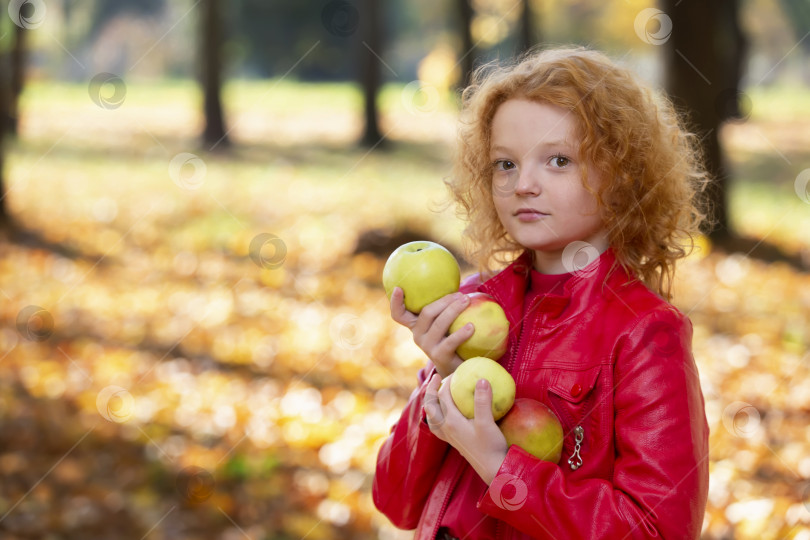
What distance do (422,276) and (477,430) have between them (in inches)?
16.2

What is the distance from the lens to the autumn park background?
13.5 feet

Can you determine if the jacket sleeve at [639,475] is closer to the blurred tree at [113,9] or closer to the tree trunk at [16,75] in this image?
the tree trunk at [16,75]

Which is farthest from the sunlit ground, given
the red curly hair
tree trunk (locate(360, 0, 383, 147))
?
tree trunk (locate(360, 0, 383, 147))

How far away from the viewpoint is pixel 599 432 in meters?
1.70

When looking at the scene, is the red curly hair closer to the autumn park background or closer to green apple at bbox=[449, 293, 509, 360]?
the autumn park background

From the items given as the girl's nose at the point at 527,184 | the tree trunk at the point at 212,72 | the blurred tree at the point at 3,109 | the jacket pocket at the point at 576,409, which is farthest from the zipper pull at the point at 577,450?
the tree trunk at the point at 212,72

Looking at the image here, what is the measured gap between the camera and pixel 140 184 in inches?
503

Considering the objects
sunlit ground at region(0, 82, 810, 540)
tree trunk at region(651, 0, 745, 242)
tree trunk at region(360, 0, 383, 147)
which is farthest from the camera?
tree trunk at region(360, 0, 383, 147)

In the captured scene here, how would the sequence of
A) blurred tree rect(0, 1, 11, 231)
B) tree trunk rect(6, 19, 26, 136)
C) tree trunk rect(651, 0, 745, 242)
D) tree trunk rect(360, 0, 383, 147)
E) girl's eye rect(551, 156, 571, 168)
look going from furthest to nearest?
1. tree trunk rect(360, 0, 383, 147)
2. tree trunk rect(6, 19, 26, 136)
3. blurred tree rect(0, 1, 11, 231)
4. tree trunk rect(651, 0, 745, 242)
5. girl's eye rect(551, 156, 571, 168)

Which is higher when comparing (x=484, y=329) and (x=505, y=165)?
(x=505, y=165)

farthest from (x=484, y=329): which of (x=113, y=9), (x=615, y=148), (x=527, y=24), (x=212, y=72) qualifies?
(x=113, y=9)

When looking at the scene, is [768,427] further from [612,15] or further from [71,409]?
[612,15]

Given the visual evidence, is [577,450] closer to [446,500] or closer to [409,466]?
[446,500]

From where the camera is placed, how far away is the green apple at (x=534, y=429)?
5.46 ft
